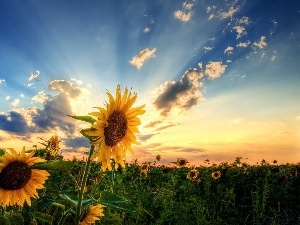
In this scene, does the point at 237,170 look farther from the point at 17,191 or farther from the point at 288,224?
the point at 17,191

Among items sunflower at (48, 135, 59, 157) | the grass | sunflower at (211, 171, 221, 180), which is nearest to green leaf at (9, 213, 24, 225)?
the grass

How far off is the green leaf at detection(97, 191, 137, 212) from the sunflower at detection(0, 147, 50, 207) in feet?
3.01

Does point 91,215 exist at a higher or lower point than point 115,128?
lower

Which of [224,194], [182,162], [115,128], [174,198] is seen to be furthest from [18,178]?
[182,162]

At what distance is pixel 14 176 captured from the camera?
8.32 feet

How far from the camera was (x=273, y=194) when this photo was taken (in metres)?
7.26

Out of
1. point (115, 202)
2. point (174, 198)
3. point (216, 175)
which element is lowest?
point (174, 198)

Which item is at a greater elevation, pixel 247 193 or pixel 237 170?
pixel 237 170

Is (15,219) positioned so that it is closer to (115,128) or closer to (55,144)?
(115,128)

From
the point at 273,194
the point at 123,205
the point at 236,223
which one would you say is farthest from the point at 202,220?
the point at 273,194

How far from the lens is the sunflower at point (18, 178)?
242 centimetres

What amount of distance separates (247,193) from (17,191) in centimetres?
649

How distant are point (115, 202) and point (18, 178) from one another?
48.0 inches

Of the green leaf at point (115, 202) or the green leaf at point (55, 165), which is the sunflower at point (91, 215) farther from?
the green leaf at point (55, 165)
